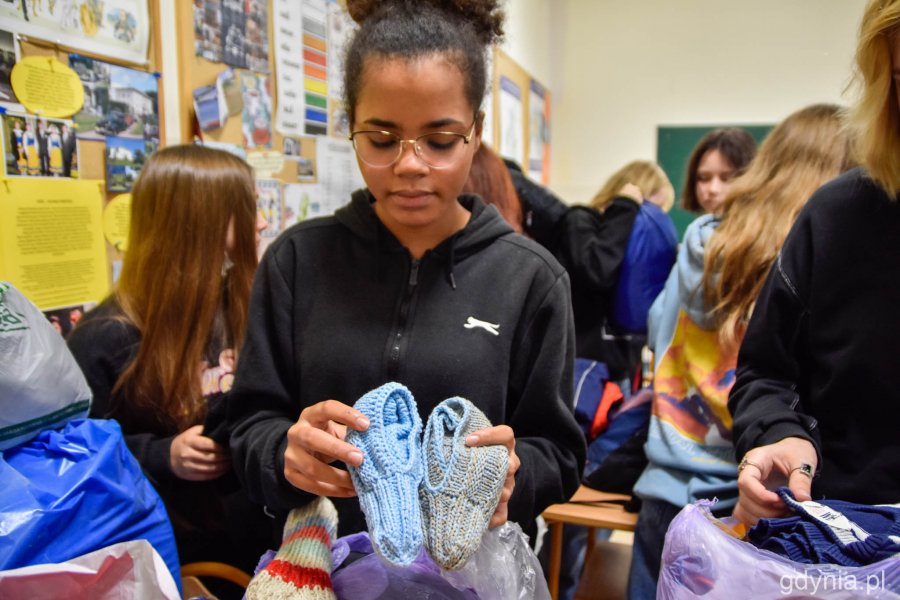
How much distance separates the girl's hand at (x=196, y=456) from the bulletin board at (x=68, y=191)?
0.44m

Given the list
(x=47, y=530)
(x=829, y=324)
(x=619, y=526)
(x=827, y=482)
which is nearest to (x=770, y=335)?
(x=829, y=324)

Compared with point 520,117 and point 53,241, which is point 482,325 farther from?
point 520,117

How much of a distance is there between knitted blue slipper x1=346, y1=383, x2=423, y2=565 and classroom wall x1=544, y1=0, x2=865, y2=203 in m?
4.35

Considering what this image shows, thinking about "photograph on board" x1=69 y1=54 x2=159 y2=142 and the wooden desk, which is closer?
"photograph on board" x1=69 y1=54 x2=159 y2=142

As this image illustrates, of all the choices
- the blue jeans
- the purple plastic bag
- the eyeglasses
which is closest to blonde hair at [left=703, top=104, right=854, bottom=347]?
the blue jeans

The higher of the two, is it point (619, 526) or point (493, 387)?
point (493, 387)

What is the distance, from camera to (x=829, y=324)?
96cm

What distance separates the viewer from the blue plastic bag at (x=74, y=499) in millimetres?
866

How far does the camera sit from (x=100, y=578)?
852 millimetres

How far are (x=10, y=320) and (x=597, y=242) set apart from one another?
6.40 feet

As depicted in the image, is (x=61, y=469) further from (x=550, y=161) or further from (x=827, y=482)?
(x=550, y=161)

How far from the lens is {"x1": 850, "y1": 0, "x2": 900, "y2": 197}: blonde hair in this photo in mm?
889

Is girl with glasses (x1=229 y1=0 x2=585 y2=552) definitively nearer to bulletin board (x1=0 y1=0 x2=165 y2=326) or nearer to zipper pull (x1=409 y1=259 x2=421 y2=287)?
zipper pull (x1=409 y1=259 x2=421 y2=287)

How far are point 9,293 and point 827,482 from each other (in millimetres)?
1244
